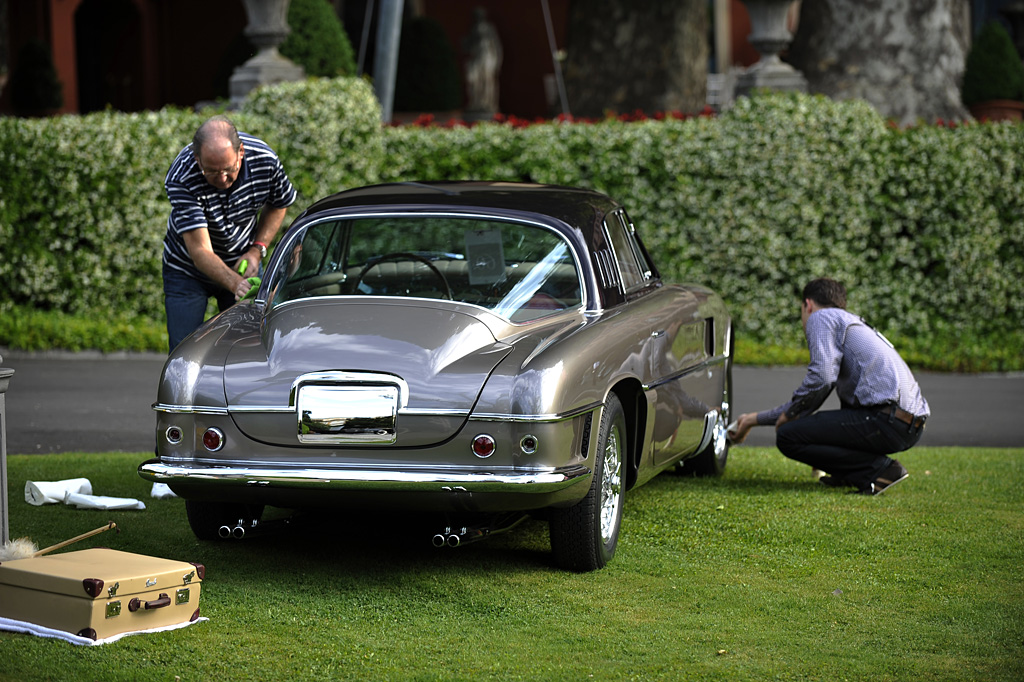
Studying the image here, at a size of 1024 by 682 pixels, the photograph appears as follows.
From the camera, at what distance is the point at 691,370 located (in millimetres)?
6570

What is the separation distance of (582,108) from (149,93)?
11.1 meters

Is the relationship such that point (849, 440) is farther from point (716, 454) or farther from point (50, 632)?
point (50, 632)

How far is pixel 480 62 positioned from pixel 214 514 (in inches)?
780

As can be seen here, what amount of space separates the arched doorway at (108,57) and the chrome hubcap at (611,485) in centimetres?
2220

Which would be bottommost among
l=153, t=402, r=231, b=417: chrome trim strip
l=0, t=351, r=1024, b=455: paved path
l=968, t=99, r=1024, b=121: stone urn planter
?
l=0, t=351, r=1024, b=455: paved path

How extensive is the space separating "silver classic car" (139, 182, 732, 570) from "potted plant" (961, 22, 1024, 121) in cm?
1631

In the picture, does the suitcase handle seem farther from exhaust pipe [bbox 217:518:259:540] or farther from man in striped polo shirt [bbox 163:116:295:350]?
man in striped polo shirt [bbox 163:116:295:350]

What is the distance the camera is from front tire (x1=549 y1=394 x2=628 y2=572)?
5.23 meters

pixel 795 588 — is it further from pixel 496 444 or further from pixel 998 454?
pixel 998 454

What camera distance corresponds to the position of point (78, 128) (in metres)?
11.8

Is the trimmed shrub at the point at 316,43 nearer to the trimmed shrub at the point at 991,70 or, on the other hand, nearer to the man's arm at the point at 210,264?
the man's arm at the point at 210,264

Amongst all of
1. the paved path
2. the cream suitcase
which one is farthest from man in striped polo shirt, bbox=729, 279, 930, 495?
the cream suitcase

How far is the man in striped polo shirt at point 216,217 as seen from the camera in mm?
6512

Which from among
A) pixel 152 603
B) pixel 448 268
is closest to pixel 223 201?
pixel 448 268
